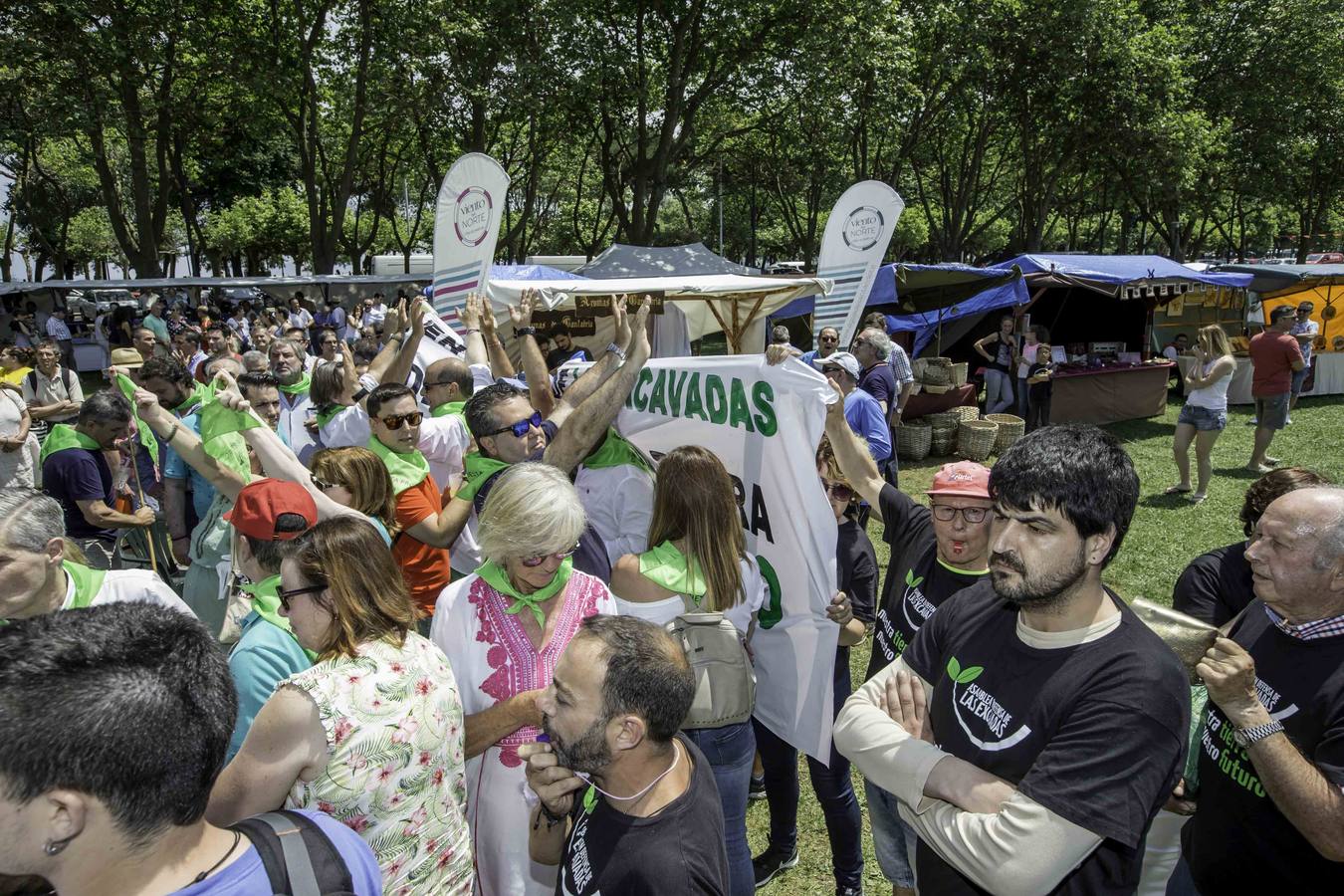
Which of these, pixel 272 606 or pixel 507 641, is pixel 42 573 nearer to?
pixel 272 606

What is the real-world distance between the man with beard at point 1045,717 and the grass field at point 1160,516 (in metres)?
1.86

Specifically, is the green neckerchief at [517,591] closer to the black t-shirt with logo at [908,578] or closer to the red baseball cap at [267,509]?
the red baseball cap at [267,509]

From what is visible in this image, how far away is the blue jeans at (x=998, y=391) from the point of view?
12.1 metres

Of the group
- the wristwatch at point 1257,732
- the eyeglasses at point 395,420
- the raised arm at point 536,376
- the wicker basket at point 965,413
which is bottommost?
the wicker basket at point 965,413

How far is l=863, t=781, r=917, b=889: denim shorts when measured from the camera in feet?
9.78

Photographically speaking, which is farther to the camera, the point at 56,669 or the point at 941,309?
the point at 941,309

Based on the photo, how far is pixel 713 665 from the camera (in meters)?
2.62

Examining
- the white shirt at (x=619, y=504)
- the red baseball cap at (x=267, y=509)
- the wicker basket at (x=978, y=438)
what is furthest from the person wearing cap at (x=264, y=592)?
→ the wicker basket at (x=978, y=438)

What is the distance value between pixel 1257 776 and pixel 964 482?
1073 mm

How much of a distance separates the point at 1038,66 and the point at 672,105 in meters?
9.85

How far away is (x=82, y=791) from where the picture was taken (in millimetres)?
1267

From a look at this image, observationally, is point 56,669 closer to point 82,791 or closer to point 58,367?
point 82,791

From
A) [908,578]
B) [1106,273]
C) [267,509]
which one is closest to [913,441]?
[1106,273]

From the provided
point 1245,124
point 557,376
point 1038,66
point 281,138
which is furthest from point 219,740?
point 281,138
